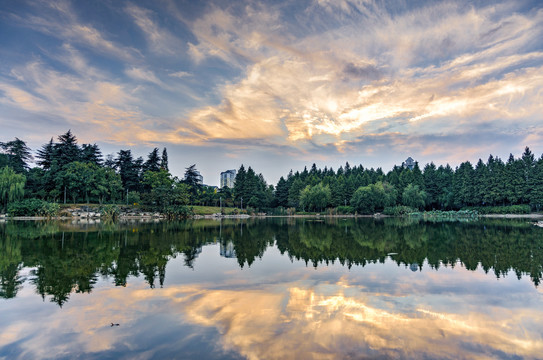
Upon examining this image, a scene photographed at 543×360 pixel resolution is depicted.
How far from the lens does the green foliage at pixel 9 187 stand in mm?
40219

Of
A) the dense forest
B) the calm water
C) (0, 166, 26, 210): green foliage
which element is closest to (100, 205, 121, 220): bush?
the dense forest

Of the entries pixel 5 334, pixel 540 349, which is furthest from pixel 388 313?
pixel 5 334

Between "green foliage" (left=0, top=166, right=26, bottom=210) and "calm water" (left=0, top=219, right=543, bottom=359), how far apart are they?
3950 cm

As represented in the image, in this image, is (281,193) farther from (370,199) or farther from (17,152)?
(17,152)

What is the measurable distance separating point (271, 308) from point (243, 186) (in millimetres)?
70851

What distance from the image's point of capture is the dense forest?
49.4 meters

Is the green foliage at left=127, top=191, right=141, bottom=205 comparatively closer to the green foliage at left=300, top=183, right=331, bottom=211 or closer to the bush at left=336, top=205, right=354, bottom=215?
the green foliage at left=300, top=183, right=331, bottom=211

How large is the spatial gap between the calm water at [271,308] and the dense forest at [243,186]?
141ft

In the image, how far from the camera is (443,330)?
4520 millimetres

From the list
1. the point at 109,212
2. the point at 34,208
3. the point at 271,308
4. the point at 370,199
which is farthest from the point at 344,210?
the point at 271,308

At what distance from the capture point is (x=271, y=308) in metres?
5.55

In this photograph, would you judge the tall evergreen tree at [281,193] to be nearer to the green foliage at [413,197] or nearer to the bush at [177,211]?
the green foliage at [413,197]

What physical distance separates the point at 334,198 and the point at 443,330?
7095 cm

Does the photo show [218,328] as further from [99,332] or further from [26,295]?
[26,295]
